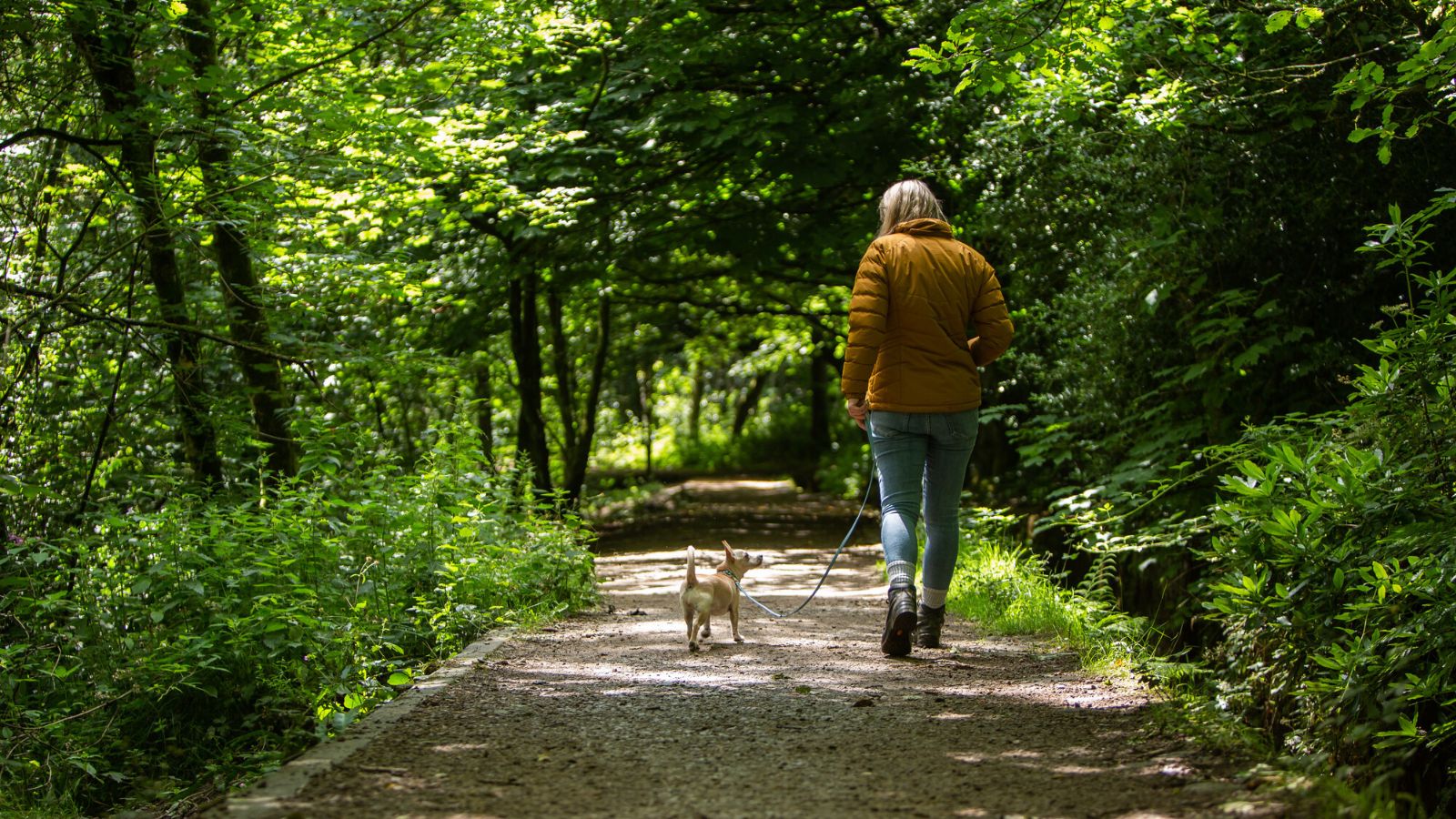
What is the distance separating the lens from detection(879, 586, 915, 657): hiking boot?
564 centimetres

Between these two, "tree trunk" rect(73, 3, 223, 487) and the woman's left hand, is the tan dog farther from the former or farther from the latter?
"tree trunk" rect(73, 3, 223, 487)

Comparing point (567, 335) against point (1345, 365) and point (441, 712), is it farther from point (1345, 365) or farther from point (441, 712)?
point (441, 712)

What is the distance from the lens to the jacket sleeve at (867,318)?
5605mm

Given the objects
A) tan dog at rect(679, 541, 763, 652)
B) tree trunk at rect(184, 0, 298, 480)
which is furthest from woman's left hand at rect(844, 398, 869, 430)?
tree trunk at rect(184, 0, 298, 480)

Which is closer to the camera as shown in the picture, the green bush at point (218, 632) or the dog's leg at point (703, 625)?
the green bush at point (218, 632)

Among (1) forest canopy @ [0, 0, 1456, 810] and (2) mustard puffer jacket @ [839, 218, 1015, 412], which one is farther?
(2) mustard puffer jacket @ [839, 218, 1015, 412]

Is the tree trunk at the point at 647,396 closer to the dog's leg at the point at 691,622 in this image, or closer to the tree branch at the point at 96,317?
the tree branch at the point at 96,317

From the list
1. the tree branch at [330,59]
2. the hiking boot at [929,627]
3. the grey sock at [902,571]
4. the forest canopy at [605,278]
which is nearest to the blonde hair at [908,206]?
the forest canopy at [605,278]

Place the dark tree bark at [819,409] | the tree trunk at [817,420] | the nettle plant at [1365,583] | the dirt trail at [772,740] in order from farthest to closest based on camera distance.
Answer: the dark tree bark at [819,409]
the tree trunk at [817,420]
the nettle plant at [1365,583]
the dirt trail at [772,740]

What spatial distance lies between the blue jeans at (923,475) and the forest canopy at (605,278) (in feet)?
4.11

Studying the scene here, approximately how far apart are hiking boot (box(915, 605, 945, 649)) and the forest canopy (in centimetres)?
117

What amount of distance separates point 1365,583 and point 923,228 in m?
2.53

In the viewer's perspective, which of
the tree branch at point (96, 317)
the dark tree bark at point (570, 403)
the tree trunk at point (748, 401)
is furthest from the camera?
the tree trunk at point (748, 401)

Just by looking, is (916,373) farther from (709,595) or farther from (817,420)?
(817,420)
